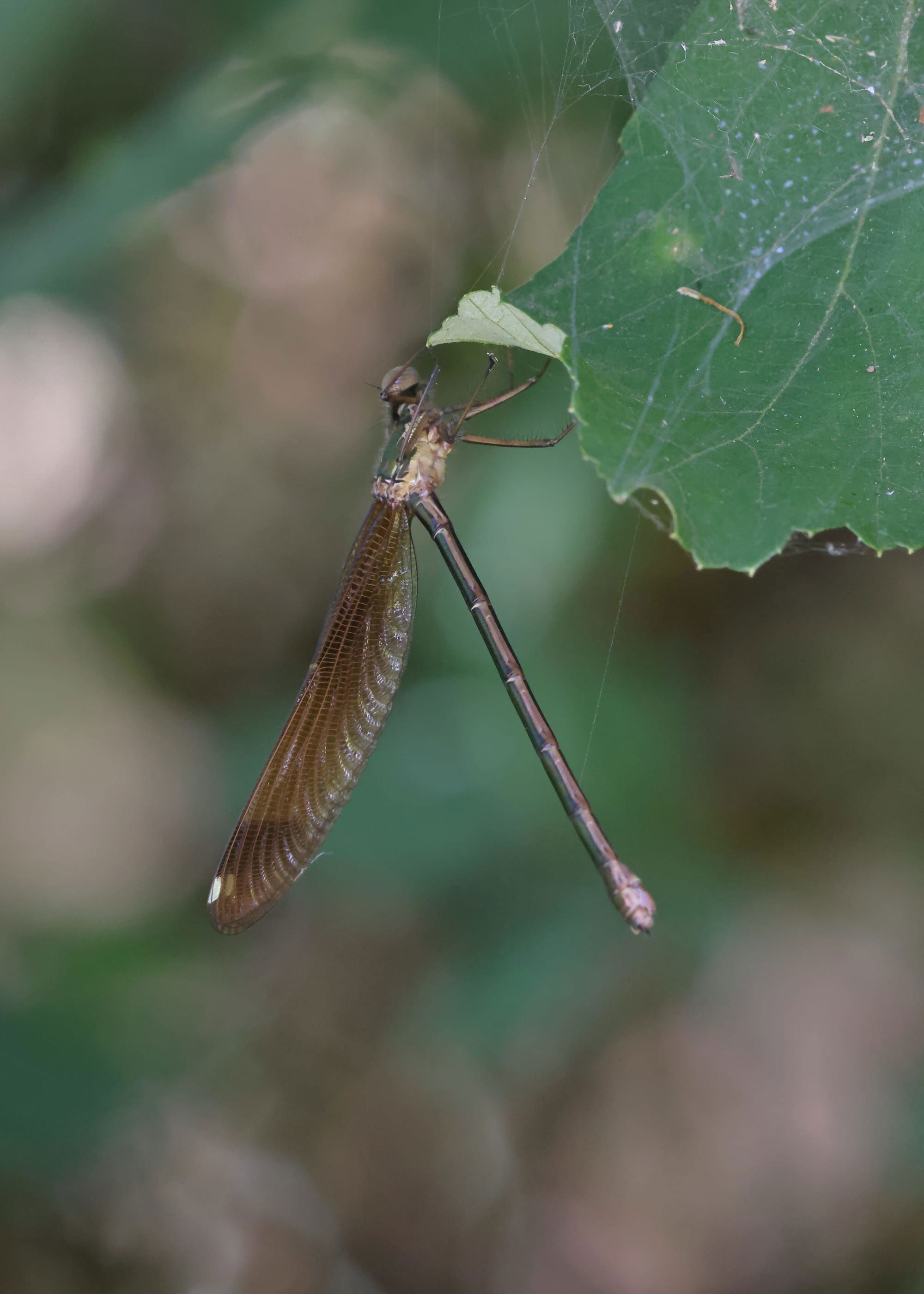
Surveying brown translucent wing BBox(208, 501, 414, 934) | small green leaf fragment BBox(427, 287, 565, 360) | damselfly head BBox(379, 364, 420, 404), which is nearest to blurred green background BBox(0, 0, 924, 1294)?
damselfly head BBox(379, 364, 420, 404)

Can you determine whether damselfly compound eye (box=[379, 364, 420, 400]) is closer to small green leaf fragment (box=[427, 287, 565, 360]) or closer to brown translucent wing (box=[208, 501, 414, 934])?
brown translucent wing (box=[208, 501, 414, 934])

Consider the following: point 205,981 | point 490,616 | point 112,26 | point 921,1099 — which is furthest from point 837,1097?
point 112,26

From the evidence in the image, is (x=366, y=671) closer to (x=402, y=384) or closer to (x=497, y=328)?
(x=402, y=384)

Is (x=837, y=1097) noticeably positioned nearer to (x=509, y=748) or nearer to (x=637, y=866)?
(x=637, y=866)

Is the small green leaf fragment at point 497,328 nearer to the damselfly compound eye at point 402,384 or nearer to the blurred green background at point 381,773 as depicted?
the blurred green background at point 381,773

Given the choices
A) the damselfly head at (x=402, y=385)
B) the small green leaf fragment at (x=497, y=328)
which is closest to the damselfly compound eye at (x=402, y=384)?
the damselfly head at (x=402, y=385)

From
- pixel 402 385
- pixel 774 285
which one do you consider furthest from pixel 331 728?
pixel 774 285
